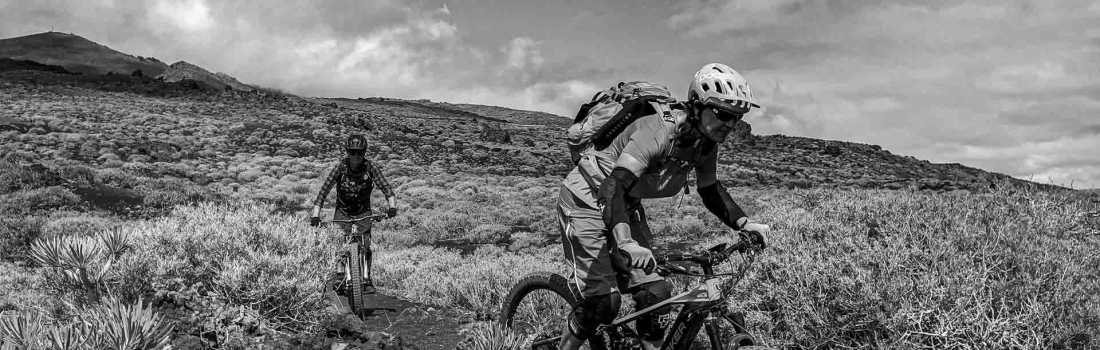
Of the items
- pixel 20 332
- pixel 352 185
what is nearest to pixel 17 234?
pixel 352 185

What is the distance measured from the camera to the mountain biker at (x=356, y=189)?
7.25 metres

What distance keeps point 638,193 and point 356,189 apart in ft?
15.3

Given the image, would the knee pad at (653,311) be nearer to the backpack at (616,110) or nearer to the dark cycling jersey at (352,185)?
the backpack at (616,110)

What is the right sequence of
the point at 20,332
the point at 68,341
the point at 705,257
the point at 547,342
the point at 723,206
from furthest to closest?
1. the point at 547,342
2. the point at 723,206
3. the point at 705,257
4. the point at 20,332
5. the point at 68,341

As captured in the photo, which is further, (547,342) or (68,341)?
(547,342)

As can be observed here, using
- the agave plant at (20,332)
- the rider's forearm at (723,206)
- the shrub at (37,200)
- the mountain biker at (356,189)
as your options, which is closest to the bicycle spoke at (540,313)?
the rider's forearm at (723,206)

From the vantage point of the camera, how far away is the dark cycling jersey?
7297mm

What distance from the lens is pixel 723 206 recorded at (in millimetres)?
3777

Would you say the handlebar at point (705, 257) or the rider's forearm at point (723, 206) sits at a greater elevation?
the rider's forearm at point (723, 206)

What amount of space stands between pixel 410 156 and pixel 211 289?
2972 centimetres

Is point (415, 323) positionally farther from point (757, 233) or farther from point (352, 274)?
point (757, 233)

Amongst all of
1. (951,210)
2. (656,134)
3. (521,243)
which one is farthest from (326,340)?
(521,243)

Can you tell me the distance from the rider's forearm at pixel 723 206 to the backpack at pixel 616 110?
0.61m

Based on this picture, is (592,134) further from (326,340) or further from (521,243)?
(521,243)
